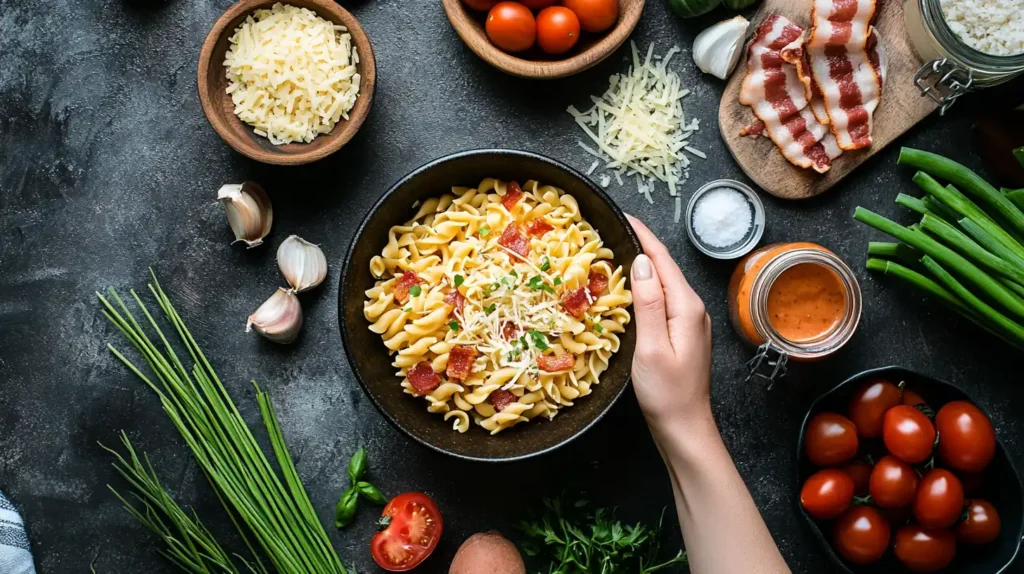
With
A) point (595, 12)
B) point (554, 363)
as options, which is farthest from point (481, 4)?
point (554, 363)

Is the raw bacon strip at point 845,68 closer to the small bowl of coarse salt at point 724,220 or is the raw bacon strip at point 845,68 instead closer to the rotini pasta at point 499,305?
the small bowl of coarse salt at point 724,220

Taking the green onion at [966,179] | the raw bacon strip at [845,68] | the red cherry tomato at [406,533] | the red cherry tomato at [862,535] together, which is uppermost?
the raw bacon strip at [845,68]

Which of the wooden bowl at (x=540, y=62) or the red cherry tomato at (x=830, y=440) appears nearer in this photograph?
the red cherry tomato at (x=830, y=440)

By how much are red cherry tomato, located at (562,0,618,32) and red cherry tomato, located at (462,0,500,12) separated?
0.30 m

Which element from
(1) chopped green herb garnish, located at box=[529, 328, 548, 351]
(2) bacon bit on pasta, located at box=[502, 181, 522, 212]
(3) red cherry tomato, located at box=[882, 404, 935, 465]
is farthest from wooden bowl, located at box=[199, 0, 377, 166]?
(3) red cherry tomato, located at box=[882, 404, 935, 465]

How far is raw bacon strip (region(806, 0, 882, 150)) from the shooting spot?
10.2 feet

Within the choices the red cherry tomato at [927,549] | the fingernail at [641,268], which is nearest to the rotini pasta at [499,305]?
the fingernail at [641,268]

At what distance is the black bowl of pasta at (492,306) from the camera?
2.86 metres

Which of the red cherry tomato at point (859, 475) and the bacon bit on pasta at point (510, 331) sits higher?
the bacon bit on pasta at point (510, 331)

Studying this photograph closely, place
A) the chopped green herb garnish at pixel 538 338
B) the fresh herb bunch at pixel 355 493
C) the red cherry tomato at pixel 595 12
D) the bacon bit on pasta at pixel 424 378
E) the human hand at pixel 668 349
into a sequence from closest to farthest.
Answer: the human hand at pixel 668 349 < the chopped green herb garnish at pixel 538 338 < the bacon bit on pasta at pixel 424 378 < the red cherry tomato at pixel 595 12 < the fresh herb bunch at pixel 355 493

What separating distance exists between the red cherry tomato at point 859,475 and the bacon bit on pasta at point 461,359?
1.52 metres

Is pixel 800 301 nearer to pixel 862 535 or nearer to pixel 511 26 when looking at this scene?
pixel 862 535

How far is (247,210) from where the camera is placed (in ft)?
10.2

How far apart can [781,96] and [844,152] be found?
1.11ft
